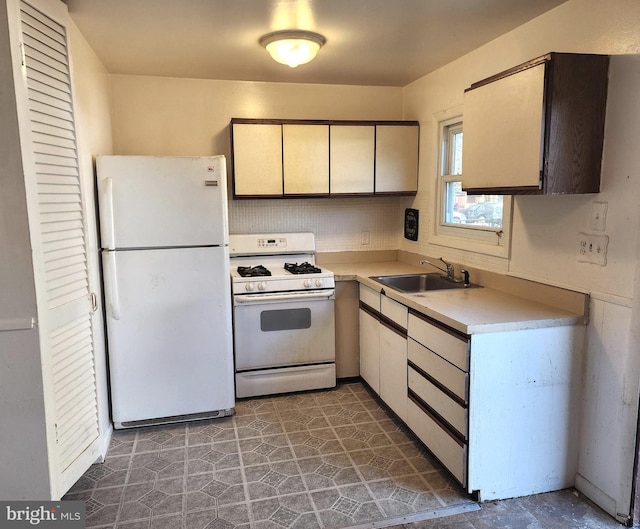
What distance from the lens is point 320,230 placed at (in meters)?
3.86

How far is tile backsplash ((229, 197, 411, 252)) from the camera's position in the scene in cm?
371

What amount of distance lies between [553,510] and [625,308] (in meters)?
0.98

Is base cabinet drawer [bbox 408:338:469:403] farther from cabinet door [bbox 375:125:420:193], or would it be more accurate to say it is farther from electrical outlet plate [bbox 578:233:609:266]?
cabinet door [bbox 375:125:420:193]

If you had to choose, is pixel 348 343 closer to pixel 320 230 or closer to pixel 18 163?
pixel 320 230

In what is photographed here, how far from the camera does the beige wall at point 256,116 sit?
3445mm

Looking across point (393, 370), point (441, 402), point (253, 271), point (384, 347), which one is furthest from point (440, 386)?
point (253, 271)

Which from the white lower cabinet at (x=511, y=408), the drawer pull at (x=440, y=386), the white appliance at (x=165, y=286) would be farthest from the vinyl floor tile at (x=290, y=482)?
the drawer pull at (x=440, y=386)

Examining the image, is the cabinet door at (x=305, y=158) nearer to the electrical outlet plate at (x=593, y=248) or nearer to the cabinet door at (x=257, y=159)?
the cabinet door at (x=257, y=159)

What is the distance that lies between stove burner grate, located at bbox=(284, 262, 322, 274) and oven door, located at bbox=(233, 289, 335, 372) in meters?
0.18

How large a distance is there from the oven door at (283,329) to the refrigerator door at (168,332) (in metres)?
0.22

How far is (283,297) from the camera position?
10.5ft

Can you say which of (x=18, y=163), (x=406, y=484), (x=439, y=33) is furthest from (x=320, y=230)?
(x=18, y=163)

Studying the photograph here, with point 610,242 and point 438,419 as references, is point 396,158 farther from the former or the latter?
point 438,419

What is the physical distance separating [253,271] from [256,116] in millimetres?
1240
